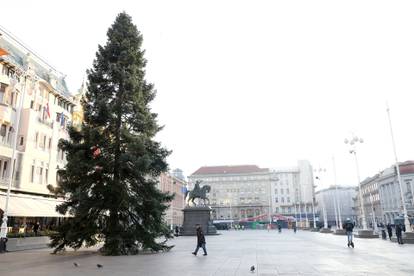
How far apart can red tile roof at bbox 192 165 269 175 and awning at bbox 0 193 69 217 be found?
11395 centimetres

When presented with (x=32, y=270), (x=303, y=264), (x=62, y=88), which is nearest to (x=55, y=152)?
(x=62, y=88)

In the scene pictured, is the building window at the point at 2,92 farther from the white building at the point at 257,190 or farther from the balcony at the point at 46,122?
the white building at the point at 257,190

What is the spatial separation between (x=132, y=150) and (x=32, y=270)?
8.56m

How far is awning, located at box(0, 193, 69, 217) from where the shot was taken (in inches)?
1069

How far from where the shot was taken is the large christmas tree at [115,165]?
64.7 feet

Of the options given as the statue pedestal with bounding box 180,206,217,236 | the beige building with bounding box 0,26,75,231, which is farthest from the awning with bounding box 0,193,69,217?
the statue pedestal with bounding box 180,206,217,236

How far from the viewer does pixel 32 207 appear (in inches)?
1173

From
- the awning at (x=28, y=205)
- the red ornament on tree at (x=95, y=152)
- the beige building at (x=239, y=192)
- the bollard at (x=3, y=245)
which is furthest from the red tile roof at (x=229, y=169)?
the red ornament on tree at (x=95, y=152)

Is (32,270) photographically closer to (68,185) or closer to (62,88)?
(68,185)

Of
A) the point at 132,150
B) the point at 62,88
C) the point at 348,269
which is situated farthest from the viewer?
the point at 62,88

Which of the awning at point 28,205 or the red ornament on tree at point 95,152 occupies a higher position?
the red ornament on tree at point 95,152

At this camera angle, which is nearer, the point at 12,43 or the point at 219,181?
the point at 12,43

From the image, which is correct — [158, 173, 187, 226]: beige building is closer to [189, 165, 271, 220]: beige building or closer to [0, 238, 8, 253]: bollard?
[189, 165, 271, 220]: beige building

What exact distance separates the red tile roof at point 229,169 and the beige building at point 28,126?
10752 centimetres
